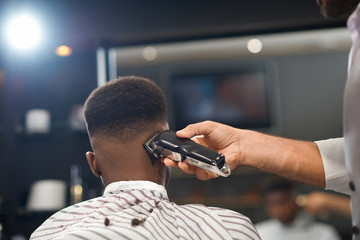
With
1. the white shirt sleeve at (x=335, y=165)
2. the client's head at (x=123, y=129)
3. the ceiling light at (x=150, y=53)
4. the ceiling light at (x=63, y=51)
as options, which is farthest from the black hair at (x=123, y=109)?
the ceiling light at (x=150, y=53)

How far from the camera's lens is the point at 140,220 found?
3.55ft

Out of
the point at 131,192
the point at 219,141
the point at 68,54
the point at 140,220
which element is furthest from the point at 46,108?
the point at 140,220

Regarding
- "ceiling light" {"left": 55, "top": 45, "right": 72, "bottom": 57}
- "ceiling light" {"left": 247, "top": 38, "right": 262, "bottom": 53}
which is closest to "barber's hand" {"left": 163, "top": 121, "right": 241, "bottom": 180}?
"ceiling light" {"left": 55, "top": 45, "right": 72, "bottom": 57}

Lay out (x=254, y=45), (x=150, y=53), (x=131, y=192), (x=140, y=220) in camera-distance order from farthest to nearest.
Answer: (x=150, y=53) < (x=254, y=45) < (x=131, y=192) < (x=140, y=220)

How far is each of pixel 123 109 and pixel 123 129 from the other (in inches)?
2.3

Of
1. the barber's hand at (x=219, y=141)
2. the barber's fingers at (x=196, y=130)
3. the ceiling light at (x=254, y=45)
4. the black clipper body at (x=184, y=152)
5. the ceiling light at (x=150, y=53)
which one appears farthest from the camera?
the ceiling light at (x=150, y=53)

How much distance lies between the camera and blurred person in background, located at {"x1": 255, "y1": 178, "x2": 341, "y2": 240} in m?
3.42

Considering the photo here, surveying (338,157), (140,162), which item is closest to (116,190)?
(140,162)

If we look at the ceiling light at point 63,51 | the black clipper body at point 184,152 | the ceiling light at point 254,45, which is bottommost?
the black clipper body at point 184,152

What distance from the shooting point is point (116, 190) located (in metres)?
1.22

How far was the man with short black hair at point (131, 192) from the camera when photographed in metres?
1.08

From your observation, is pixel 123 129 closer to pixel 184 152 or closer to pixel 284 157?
pixel 184 152

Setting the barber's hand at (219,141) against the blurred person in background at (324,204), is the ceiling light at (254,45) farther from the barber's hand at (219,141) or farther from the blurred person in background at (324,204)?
the barber's hand at (219,141)

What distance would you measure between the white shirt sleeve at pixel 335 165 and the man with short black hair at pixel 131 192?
15.3 inches
